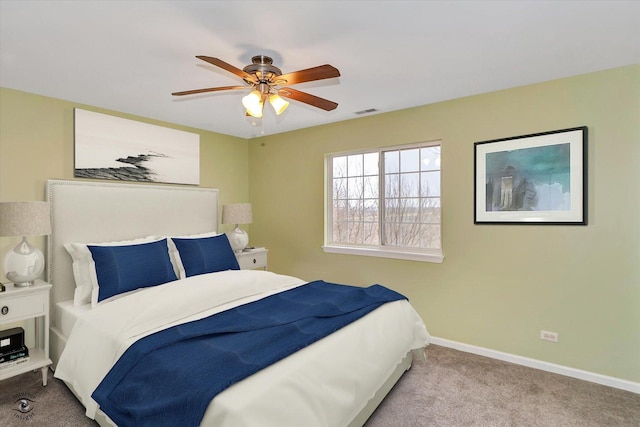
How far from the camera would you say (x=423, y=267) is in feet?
11.2

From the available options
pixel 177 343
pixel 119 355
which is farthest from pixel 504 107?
pixel 119 355

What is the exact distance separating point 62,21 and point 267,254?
3.32 metres

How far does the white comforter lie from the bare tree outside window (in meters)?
1.16

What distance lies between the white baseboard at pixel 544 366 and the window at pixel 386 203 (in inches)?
33.2

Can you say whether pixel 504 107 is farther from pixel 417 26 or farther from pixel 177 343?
pixel 177 343

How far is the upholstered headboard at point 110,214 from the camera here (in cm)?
294

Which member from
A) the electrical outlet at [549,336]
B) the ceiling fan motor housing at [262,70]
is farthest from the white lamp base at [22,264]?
the electrical outlet at [549,336]

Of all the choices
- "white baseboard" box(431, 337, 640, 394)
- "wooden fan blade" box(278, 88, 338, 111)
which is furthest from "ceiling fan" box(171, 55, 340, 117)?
"white baseboard" box(431, 337, 640, 394)

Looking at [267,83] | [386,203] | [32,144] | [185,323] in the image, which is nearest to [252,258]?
[386,203]

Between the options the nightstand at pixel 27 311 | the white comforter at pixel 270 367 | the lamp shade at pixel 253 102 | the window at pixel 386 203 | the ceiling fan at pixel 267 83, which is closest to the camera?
the white comforter at pixel 270 367

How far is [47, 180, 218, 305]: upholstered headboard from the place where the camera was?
2936 mm

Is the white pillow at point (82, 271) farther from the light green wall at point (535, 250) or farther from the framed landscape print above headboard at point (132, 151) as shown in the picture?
the light green wall at point (535, 250)

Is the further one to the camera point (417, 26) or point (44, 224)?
point (44, 224)

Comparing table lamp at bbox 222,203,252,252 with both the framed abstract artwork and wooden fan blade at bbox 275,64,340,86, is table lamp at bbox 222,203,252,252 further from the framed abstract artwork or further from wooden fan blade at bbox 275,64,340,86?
the framed abstract artwork
